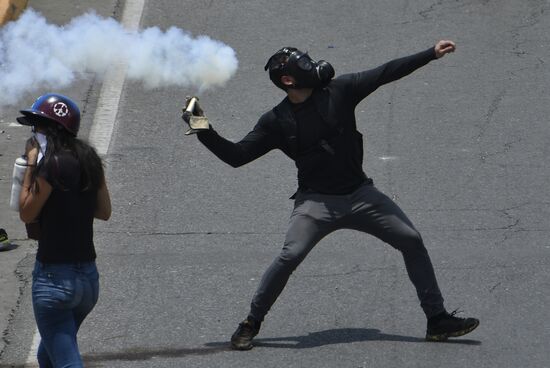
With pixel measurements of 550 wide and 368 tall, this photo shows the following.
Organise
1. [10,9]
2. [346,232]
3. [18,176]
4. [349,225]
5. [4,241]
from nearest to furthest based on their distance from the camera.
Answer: [18,176]
[349,225]
[4,241]
[346,232]
[10,9]

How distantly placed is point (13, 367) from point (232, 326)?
138cm

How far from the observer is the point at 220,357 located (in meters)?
6.43

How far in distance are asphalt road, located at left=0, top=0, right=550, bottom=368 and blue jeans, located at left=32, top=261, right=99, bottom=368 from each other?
1031 mm

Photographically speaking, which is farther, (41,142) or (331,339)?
(331,339)

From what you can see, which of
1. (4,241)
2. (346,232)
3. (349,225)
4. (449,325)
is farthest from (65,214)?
(346,232)

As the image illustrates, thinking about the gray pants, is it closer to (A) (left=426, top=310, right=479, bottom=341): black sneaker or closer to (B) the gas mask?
(A) (left=426, top=310, right=479, bottom=341): black sneaker

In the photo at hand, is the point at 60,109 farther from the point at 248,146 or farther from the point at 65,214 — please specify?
the point at 248,146

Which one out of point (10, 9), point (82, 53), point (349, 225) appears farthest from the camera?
point (10, 9)

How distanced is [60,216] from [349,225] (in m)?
2.00

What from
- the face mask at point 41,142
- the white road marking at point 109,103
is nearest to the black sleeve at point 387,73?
the face mask at point 41,142

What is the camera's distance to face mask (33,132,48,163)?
5219mm

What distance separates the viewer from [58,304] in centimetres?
527

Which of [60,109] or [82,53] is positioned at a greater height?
[82,53]

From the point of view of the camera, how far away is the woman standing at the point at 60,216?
17.1 ft
